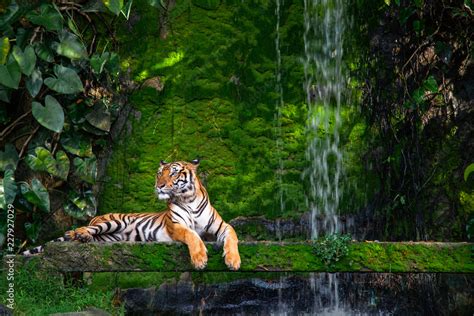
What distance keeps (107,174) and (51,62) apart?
1.19 meters

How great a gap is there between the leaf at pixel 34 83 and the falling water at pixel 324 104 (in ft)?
8.41

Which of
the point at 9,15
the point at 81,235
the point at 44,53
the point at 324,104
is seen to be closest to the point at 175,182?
the point at 81,235

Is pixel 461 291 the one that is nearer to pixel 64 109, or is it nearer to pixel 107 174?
pixel 107 174

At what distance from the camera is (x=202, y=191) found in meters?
6.16

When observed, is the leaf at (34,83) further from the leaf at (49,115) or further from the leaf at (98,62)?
the leaf at (98,62)

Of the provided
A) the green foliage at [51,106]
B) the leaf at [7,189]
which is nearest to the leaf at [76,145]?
the green foliage at [51,106]

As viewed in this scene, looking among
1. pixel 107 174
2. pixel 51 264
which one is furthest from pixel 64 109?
pixel 51 264

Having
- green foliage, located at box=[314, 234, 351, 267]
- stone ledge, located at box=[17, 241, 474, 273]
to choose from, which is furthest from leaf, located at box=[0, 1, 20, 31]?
green foliage, located at box=[314, 234, 351, 267]

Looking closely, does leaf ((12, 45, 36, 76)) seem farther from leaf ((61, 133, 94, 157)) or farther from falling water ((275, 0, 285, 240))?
falling water ((275, 0, 285, 240))

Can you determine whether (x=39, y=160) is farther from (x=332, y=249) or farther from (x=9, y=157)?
(x=332, y=249)

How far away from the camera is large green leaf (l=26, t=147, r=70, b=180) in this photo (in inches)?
262

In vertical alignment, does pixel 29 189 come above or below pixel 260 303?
above

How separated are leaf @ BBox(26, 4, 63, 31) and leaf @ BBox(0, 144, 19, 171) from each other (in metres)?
1.08

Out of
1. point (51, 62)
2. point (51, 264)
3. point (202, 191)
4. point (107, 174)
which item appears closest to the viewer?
point (51, 264)
